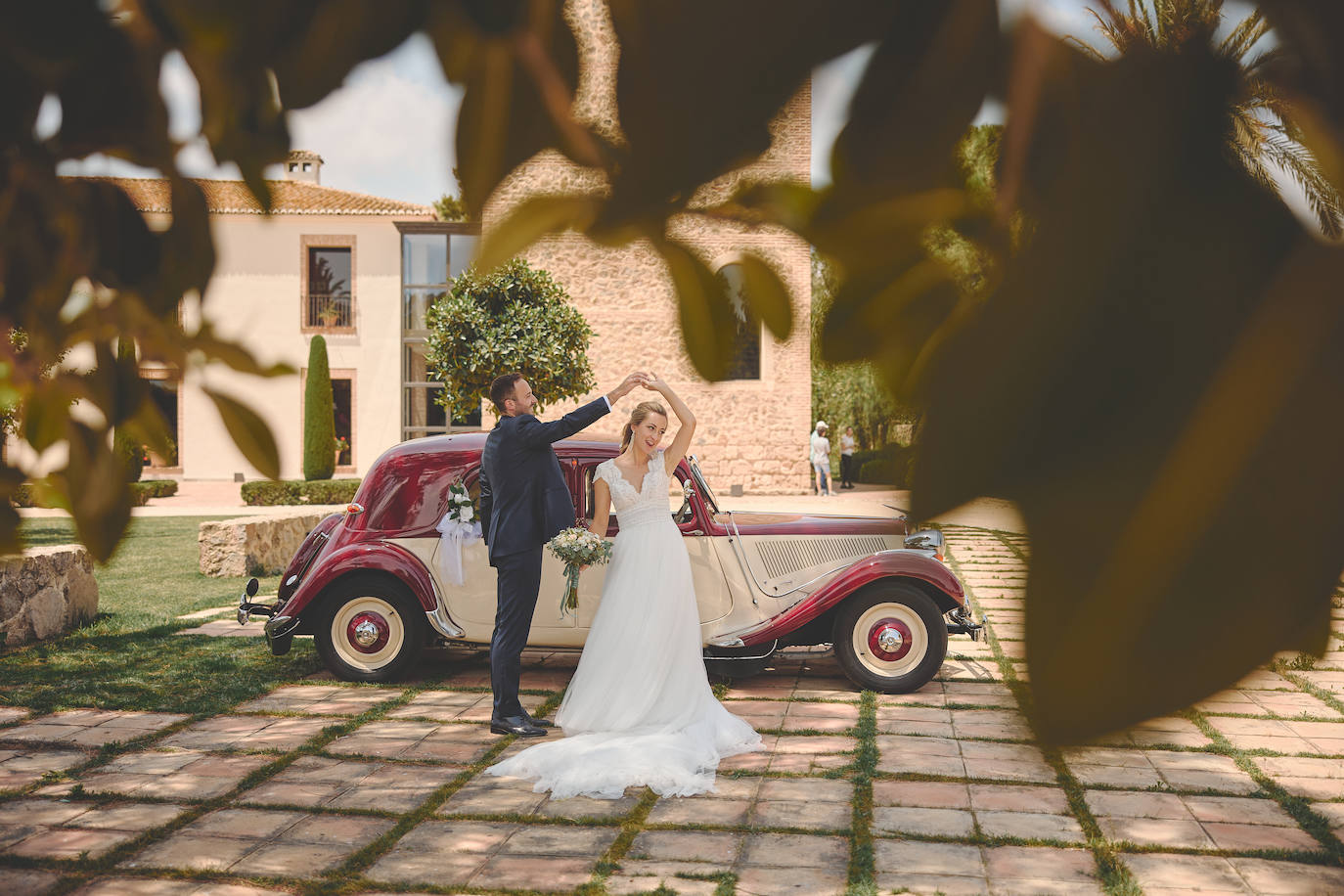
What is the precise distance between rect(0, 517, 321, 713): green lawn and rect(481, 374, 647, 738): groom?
4.55ft

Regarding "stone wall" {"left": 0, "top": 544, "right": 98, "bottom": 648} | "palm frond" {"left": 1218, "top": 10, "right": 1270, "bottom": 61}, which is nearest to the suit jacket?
"stone wall" {"left": 0, "top": 544, "right": 98, "bottom": 648}

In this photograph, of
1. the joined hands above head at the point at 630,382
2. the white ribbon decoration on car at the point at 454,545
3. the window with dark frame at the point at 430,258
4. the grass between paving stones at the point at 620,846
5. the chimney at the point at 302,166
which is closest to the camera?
the window with dark frame at the point at 430,258

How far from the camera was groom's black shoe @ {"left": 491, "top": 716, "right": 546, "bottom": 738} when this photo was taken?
442cm

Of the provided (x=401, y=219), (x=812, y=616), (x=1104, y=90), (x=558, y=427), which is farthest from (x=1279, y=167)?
(x=812, y=616)

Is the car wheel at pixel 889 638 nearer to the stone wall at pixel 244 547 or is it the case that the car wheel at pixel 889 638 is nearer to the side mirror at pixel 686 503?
the side mirror at pixel 686 503

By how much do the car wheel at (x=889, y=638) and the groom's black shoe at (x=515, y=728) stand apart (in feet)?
5.31

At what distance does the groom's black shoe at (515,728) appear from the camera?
4422mm

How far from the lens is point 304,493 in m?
15.0

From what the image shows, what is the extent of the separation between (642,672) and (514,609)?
2.01ft

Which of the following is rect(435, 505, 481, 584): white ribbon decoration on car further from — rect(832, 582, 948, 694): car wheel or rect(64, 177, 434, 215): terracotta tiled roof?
rect(64, 177, 434, 215): terracotta tiled roof

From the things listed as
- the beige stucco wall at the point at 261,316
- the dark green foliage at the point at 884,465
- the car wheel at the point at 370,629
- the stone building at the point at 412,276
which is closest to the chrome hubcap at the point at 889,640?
the car wheel at the point at 370,629

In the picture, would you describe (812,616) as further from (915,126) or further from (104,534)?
(915,126)

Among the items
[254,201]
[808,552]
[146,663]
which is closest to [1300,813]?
[808,552]

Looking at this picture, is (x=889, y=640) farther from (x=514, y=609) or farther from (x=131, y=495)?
(x=131, y=495)
